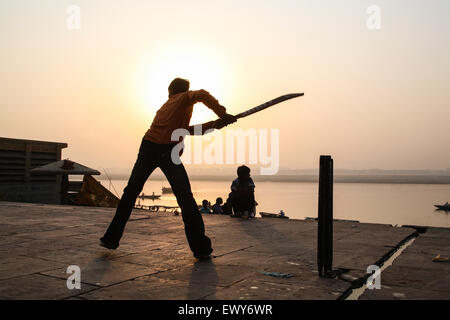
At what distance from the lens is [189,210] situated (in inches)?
155

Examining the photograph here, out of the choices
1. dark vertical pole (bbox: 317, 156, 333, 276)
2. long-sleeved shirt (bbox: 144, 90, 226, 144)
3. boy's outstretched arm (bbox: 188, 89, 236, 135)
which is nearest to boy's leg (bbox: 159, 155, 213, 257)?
long-sleeved shirt (bbox: 144, 90, 226, 144)

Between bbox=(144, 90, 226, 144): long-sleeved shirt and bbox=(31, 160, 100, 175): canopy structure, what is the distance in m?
10.3

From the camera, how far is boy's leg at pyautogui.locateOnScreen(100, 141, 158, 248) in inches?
160

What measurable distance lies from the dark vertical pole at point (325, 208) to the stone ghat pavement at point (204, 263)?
0.23m

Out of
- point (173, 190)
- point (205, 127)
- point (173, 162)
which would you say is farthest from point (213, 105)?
point (173, 190)

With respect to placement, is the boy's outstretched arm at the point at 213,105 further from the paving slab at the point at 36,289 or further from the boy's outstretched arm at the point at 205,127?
the paving slab at the point at 36,289

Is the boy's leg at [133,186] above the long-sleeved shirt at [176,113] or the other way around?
the other way around

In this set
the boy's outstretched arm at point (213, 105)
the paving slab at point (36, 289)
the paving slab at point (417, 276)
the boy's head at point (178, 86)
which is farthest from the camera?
the boy's head at point (178, 86)

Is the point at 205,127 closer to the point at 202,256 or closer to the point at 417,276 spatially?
the point at 202,256

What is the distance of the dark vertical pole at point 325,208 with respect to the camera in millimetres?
3062

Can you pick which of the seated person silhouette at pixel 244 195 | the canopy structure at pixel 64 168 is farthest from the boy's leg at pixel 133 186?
the canopy structure at pixel 64 168

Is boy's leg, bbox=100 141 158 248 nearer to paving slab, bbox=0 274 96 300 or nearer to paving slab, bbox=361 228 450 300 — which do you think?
paving slab, bbox=0 274 96 300
